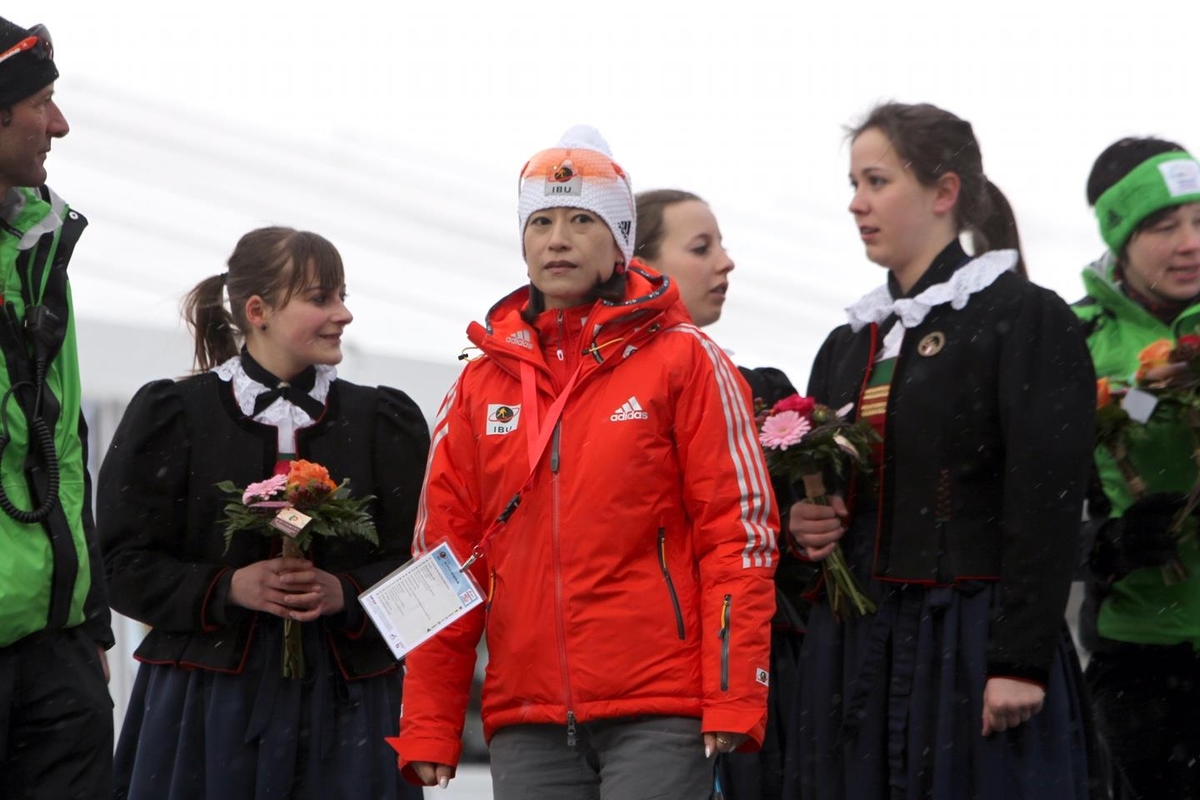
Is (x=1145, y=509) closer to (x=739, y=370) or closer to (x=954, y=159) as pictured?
(x=954, y=159)

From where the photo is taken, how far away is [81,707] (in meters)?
3.89

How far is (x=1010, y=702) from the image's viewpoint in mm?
3809

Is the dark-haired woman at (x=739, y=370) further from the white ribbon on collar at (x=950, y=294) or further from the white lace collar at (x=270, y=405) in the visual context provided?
the white lace collar at (x=270, y=405)

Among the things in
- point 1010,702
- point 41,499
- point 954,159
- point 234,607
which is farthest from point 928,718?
point 41,499

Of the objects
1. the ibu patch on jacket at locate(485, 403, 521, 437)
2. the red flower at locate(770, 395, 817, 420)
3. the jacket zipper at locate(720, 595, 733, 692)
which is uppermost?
the red flower at locate(770, 395, 817, 420)

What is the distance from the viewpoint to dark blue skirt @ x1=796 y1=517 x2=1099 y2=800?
3879 mm

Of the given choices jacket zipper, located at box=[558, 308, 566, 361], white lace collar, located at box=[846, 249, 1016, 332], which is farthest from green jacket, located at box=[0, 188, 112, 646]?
white lace collar, located at box=[846, 249, 1016, 332]

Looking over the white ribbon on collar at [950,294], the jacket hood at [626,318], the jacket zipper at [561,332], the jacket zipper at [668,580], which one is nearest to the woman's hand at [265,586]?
the jacket hood at [626,318]

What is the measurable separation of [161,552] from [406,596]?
122 centimetres

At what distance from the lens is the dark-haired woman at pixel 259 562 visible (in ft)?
15.1

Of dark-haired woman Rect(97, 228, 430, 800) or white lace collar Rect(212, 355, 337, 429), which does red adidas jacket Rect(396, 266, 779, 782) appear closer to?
dark-haired woman Rect(97, 228, 430, 800)

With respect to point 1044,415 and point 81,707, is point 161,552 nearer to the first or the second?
point 81,707

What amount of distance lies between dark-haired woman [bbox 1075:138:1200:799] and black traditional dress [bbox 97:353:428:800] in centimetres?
194

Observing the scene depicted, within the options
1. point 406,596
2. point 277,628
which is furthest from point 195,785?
point 406,596
